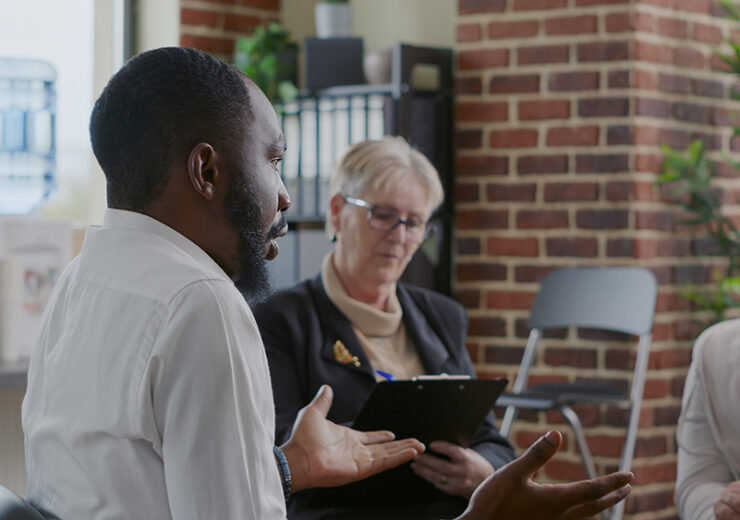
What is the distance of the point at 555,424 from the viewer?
344cm

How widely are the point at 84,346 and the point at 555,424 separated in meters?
2.70

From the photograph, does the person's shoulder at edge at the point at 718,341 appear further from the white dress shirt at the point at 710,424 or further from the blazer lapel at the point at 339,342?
the blazer lapel at the point at 339,342

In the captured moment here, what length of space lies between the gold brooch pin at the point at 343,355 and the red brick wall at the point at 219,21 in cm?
205

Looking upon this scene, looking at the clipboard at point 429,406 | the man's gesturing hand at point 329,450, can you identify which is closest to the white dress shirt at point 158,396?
the man's gesturing hand at point 329,450

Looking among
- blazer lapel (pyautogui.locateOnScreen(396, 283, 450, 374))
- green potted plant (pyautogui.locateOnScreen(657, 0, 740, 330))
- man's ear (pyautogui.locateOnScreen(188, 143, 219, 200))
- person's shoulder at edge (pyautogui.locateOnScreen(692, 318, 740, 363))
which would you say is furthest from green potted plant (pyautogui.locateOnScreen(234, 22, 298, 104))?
man's ear (pyautogui.locateOnScreen(188, 143, 219, 200))

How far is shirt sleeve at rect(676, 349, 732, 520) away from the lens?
1.71 meters

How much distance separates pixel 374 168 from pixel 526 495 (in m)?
1.28

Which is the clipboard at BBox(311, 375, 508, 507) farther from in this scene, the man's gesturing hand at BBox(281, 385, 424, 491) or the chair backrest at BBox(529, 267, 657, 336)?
the chair backrest at BBox(529, 267, 657, 336)

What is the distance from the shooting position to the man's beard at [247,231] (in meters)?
0.98

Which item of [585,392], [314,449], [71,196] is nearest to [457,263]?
[585,392]

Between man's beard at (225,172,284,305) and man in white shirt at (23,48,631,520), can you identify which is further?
man's beard at (225,172,284,305)

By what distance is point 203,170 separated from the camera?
37.6 inches

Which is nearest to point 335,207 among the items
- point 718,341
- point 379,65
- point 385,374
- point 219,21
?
point 385,374

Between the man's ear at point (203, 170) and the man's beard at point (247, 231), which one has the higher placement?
the man's ear at point (203, 170)
